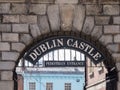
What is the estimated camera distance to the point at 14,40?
15.2 meters

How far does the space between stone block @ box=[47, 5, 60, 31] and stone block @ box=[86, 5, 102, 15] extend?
0.84m

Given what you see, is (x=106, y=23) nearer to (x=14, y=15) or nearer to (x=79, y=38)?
(x=79, y=38)

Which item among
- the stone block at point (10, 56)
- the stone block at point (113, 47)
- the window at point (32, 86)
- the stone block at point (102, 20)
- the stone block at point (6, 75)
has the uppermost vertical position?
the stone block at point (102, 20)

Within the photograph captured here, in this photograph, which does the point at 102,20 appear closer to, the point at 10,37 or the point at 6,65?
the point at 10,37

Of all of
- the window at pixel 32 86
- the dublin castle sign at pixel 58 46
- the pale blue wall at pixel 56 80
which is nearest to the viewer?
the dublin castle sign at pixel 58 46

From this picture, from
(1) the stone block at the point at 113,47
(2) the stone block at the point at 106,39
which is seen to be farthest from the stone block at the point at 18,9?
(1) the stone block at the point at 113,47

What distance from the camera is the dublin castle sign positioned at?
15469 millimetres

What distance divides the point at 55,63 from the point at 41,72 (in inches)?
1140

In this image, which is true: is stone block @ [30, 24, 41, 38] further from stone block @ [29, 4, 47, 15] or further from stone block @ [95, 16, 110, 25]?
stone block @ [95, 16, 110, 25]

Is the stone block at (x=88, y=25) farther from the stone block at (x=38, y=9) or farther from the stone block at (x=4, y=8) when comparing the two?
the stone block at (x=4, y=8)

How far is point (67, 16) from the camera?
15.3 meters

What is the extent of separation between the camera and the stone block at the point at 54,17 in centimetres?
1527

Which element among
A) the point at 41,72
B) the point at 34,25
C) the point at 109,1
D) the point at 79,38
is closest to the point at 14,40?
the point at 34,25

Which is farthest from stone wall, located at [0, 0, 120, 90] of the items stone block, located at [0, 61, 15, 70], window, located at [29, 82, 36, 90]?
window, located at [29, 82, 36, 90]
